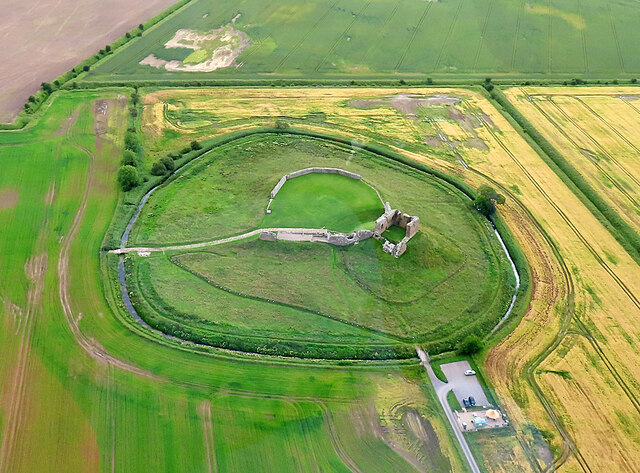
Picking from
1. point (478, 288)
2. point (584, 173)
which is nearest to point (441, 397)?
point (478, 288)

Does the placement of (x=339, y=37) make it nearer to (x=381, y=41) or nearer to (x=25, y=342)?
(x=381, y=41)

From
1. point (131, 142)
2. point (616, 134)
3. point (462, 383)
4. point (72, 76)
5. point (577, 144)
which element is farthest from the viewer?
point (72, 76)

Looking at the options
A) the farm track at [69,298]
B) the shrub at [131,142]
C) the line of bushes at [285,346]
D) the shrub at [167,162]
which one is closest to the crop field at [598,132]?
the line of bushes at [285,346]

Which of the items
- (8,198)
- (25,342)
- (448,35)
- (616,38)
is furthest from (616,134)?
(8,198)

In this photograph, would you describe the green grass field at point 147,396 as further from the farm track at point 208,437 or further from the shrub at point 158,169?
the shrub at point 158,169

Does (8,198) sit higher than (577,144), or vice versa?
(8,198)

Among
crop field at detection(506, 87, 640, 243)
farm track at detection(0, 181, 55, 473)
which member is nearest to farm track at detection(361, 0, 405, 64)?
crop field at detection(506, 87, 640, 243)

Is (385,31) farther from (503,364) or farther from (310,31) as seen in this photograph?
(503,364)
